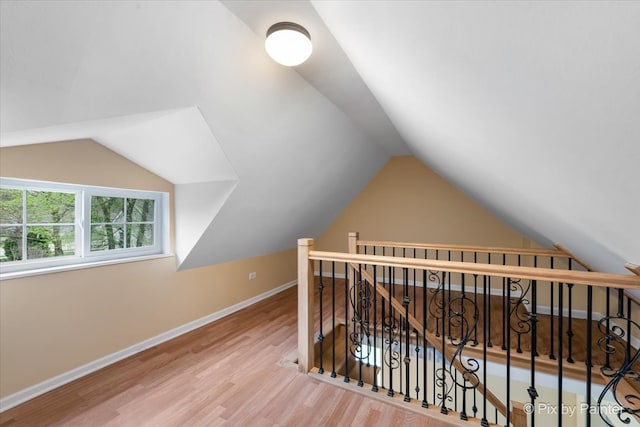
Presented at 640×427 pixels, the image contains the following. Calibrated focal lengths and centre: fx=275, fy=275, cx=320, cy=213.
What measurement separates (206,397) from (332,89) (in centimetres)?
250

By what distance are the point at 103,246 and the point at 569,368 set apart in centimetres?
419

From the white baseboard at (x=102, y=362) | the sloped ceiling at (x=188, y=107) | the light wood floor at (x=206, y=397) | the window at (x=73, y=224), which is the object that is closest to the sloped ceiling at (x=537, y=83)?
the sloped ceiling at (x=188, y=107)

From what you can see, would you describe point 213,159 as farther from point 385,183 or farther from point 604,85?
point 385,183

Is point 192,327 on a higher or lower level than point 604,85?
lower

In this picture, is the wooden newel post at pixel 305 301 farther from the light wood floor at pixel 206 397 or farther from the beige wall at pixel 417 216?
the beige wall at pixel 417 216

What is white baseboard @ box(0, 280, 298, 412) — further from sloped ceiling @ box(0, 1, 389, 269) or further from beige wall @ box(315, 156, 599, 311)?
beige wall @ box(315, 156, 599, 311)

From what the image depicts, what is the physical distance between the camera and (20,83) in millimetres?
1123

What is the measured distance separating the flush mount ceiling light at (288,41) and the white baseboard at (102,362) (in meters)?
2.77

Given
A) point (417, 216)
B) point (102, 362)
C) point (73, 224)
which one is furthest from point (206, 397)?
point (417, 216)

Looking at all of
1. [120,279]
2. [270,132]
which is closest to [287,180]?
Answer: [270,132]

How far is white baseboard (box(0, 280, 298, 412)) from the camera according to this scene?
6.17 feet

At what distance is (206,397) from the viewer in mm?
1913

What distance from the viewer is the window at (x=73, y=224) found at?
6.52ft

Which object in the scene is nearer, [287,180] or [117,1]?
[117,1]
